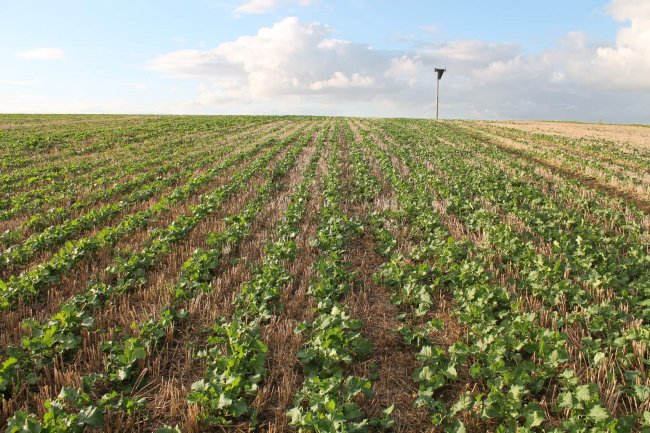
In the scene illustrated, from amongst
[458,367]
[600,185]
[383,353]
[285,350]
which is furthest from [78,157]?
[600,185]

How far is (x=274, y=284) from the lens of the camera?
638cm

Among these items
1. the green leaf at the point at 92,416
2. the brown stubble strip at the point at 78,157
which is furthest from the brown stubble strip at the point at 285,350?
the brown stubble strip at the point at 78,157

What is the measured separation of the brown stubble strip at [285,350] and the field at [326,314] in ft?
0.08

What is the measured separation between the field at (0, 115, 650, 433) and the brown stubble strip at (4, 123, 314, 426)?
31mm

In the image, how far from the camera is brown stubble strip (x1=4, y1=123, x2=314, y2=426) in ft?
13.7

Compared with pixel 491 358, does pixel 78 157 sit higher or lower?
higher

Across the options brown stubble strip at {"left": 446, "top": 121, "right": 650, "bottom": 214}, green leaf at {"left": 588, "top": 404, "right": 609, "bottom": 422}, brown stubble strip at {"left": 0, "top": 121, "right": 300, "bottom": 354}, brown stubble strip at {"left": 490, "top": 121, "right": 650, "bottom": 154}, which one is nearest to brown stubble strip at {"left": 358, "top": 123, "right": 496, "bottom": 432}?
green leaf at {"left": 588, "top": 404, "right": 609, "bottom": 422}

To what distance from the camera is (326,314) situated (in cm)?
529

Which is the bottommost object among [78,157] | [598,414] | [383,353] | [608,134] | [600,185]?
[383,353]

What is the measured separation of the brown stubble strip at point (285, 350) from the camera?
4008 mm

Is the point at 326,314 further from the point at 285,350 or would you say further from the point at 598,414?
the point at 598,414

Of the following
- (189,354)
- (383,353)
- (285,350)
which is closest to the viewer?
(189,354)

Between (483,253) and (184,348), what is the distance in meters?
5.38

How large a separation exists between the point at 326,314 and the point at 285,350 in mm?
701
